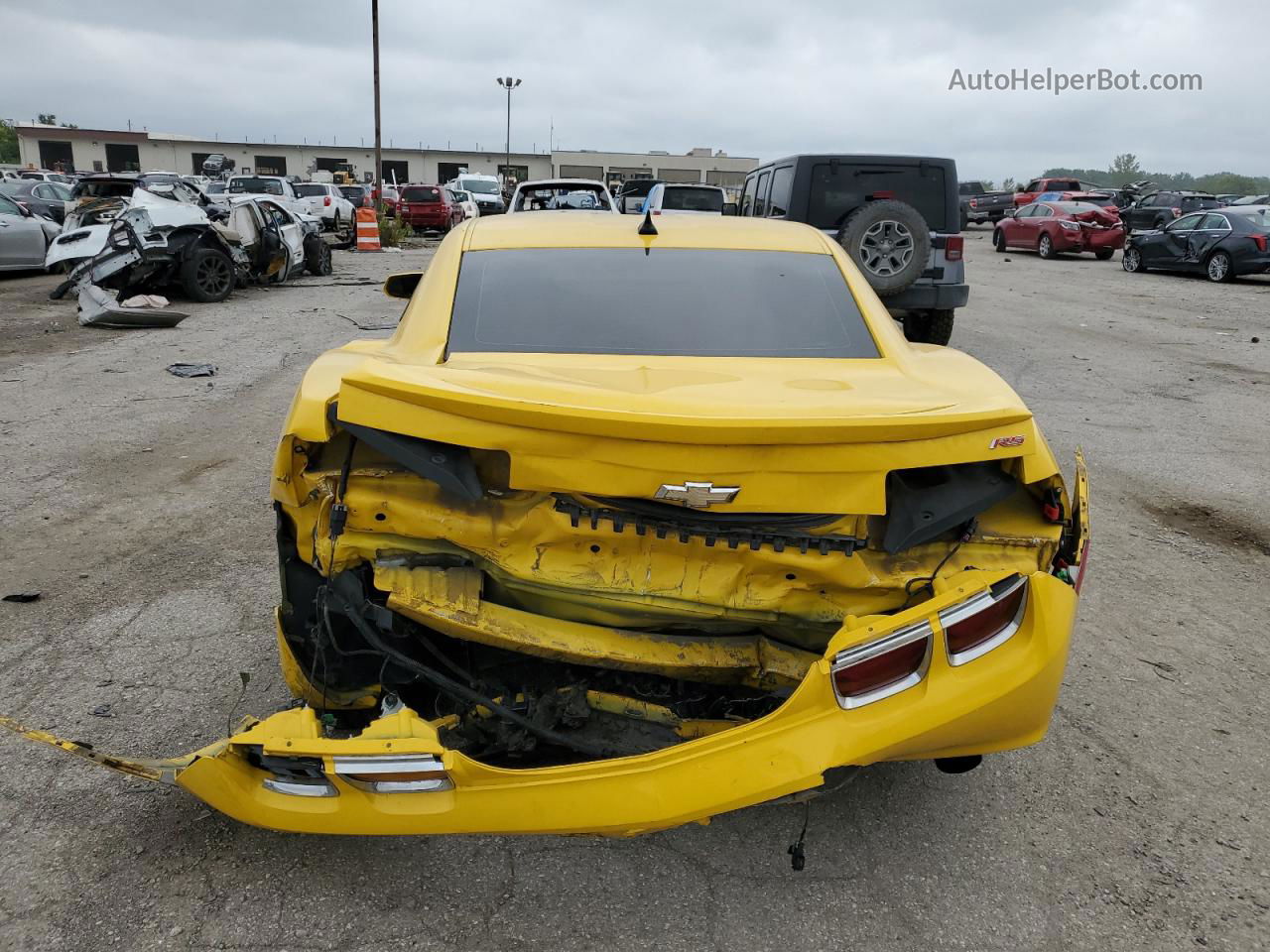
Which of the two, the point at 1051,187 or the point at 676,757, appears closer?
the point at 676,757

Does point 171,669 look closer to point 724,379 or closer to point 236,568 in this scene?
point 236,568

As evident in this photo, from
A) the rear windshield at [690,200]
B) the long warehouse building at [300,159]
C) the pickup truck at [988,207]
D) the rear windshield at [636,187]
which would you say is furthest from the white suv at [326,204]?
the long warehouse building at [300,159]

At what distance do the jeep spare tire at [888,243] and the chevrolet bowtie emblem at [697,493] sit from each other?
7202 mm

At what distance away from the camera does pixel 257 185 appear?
93.9 feet

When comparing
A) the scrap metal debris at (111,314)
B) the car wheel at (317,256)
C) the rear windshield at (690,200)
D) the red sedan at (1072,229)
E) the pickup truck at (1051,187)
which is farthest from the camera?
the pickup truck at (1051,187)

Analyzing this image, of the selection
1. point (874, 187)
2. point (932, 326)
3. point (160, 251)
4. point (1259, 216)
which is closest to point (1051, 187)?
point (1259, 216)

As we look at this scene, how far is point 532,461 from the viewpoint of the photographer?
2.21m

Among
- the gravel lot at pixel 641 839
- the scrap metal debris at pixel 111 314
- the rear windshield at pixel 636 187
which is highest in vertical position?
the rear windshield at pixel 636 187

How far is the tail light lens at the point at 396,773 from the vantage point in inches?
82.4

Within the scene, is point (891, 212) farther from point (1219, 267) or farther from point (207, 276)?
point (1219, 267)

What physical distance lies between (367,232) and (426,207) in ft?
21.1

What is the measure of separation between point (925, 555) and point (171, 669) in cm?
273

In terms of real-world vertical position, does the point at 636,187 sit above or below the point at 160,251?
above

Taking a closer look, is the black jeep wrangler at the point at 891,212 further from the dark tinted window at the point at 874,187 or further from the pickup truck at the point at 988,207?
the pickup truck at the point at 988,207
